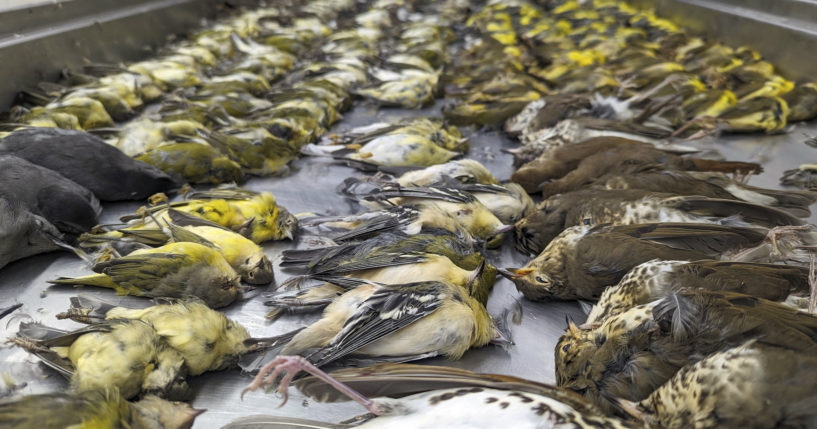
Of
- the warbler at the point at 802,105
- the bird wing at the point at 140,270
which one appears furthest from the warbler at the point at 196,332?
the warbler at the point at 802,105

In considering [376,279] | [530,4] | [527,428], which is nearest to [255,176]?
[376,279]

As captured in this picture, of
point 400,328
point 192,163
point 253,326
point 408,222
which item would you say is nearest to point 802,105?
point 408,222

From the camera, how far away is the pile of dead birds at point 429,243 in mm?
1310

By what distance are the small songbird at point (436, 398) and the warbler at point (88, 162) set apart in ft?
5.74

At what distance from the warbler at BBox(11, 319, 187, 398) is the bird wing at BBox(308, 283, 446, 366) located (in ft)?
1.41

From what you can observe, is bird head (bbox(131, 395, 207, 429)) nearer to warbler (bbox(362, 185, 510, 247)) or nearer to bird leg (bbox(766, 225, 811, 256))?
warbler (bbox(362, 185, 510, 247))

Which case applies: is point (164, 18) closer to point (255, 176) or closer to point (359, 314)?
point (255, 176)

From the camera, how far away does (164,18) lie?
565 centimetres

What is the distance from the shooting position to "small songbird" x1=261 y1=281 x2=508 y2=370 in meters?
1.71

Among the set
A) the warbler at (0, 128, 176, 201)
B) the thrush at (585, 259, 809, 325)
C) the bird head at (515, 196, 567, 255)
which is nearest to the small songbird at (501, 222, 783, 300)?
the thrush at (585, 259, 809, 325)

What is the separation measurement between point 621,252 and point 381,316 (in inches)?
37.8

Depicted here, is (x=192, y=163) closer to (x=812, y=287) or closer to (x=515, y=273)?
(x=515, y=273)

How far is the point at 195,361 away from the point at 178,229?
2.34 feet

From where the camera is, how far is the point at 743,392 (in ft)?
3.84
